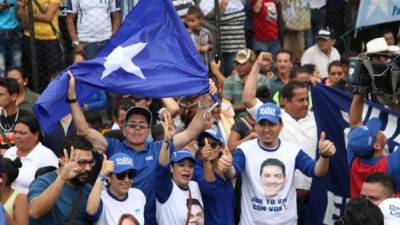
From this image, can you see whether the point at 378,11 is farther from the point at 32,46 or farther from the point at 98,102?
the point at 32,46

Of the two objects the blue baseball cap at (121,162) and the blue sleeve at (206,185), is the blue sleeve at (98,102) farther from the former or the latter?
the blue baseball cap at (121,162)

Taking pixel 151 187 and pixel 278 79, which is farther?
pixel 278 79

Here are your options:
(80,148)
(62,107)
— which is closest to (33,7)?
(62,107)

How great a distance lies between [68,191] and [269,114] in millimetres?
1877

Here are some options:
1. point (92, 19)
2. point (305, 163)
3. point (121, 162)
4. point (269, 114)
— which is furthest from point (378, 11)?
point (92, 19)

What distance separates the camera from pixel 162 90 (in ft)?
31.6

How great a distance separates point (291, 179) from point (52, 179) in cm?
207

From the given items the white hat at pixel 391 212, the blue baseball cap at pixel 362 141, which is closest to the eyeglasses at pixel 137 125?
the blue baseball cap at pixel 362 141

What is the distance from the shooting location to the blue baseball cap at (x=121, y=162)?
873 cm

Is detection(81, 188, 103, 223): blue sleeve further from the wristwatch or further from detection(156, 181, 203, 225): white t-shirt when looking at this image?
the wristwatch

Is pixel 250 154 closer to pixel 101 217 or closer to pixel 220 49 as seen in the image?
pixel 101 217

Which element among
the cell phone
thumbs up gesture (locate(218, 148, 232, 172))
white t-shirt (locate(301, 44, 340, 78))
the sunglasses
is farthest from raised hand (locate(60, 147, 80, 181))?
white t-shirt (locate(301, 44, 340, 78))

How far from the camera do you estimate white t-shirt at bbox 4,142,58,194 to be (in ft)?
31.4

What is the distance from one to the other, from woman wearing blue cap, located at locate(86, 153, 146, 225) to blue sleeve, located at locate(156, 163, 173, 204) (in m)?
0.28
